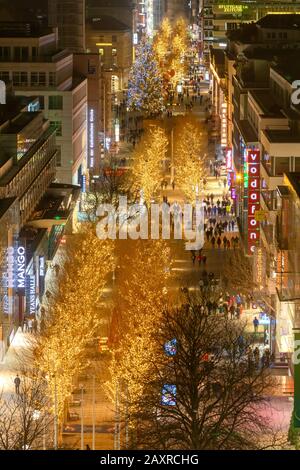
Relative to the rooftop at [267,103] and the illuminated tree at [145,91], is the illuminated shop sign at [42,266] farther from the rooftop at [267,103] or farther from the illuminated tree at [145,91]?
the illuminated tree at [145,91]

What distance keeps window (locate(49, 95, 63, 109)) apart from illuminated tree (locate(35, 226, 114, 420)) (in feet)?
70.2

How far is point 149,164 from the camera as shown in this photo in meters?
90.1

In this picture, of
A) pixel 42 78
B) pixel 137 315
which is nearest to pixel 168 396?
pixel 137 315

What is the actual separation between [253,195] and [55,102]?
25527mm

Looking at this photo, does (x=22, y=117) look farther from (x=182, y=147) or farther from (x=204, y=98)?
(x=204, y=98)

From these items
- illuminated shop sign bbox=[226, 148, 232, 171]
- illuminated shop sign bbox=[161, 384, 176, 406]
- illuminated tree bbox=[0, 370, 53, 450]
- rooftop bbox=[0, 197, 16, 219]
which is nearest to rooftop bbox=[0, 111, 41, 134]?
rooftop bbox=[0, 197, 16, 219]

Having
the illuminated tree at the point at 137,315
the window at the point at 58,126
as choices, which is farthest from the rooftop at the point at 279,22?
the illuminated tree at the point at 137,315

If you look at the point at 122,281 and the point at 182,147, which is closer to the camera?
the point at 122,281

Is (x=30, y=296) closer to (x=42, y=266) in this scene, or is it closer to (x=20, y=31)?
(x=42, y=266)

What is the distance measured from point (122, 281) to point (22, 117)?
511 inches

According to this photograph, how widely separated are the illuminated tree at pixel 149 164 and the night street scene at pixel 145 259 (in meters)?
0.18

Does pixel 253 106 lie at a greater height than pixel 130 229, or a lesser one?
greater

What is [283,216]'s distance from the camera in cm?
Result: 4978
